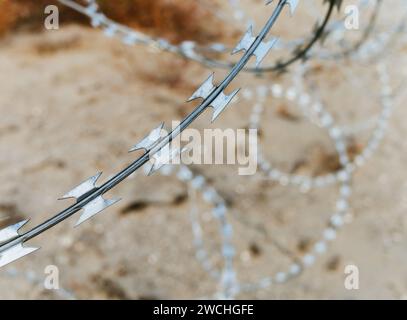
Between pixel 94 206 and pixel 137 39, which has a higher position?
pixel 137 39

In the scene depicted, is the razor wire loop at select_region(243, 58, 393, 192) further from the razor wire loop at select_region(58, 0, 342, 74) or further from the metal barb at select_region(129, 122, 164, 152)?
the metal barb at select_region(129, 122, 164, 152)

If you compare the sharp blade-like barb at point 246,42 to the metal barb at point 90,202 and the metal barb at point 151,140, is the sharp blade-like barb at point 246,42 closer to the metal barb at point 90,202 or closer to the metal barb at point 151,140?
the metal barb at point 151,140

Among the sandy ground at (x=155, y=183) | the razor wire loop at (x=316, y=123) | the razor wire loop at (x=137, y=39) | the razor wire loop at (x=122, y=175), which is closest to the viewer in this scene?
the razor wire loop at (x=122, y=175)

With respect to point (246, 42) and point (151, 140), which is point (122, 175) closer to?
point (151, 140)

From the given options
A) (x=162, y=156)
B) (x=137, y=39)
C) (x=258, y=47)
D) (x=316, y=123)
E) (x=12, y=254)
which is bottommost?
(x=12, y=254)

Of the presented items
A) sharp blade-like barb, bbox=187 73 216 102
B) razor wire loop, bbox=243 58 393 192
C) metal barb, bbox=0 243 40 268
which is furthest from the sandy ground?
sharp blade-like barb, bbox=187 73 216 102

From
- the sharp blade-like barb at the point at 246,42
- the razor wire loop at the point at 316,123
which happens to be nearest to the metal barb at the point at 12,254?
the sharp blade-like barb at the point at 246,42

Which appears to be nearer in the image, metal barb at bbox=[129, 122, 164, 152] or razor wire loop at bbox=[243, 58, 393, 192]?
metal barb at bbox=[129, 122, 164, 152]

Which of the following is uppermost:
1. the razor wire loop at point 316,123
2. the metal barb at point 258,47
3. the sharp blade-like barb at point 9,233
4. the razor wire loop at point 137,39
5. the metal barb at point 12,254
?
the razor wire loop at point 137,39

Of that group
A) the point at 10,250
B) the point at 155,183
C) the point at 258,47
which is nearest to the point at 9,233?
the point at 10,250
